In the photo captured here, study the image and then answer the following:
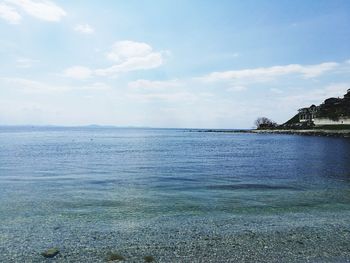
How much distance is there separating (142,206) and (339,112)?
184 metres

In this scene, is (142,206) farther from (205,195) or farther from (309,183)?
(309,183)

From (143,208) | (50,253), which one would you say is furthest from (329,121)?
(50,253)

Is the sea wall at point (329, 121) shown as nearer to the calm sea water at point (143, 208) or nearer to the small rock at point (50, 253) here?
the calm sea water at point (143, 208)

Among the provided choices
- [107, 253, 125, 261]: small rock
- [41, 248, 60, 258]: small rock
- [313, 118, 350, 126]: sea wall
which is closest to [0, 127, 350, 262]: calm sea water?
[41, 248, 60, 258]: small rock

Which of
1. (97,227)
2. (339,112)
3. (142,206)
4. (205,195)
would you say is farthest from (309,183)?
(339,112)

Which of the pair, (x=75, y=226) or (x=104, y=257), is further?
(x=75, y=226)

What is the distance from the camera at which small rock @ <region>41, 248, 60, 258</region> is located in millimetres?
11562

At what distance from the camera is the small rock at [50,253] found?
11562 millimetres

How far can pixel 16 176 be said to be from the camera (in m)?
33.2

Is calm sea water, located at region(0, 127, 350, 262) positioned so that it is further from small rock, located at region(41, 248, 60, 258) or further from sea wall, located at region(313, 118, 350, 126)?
sea wall, located at region(313, 118, 350, 126)

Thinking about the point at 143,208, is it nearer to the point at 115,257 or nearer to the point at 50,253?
the point at 115,257

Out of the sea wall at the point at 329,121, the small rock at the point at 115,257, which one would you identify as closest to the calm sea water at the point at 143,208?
the small rock at the point at 115,257

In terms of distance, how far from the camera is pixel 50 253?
38.4ft

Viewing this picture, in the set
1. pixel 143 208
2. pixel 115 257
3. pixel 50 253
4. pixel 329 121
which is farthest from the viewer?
pixel 329 121
